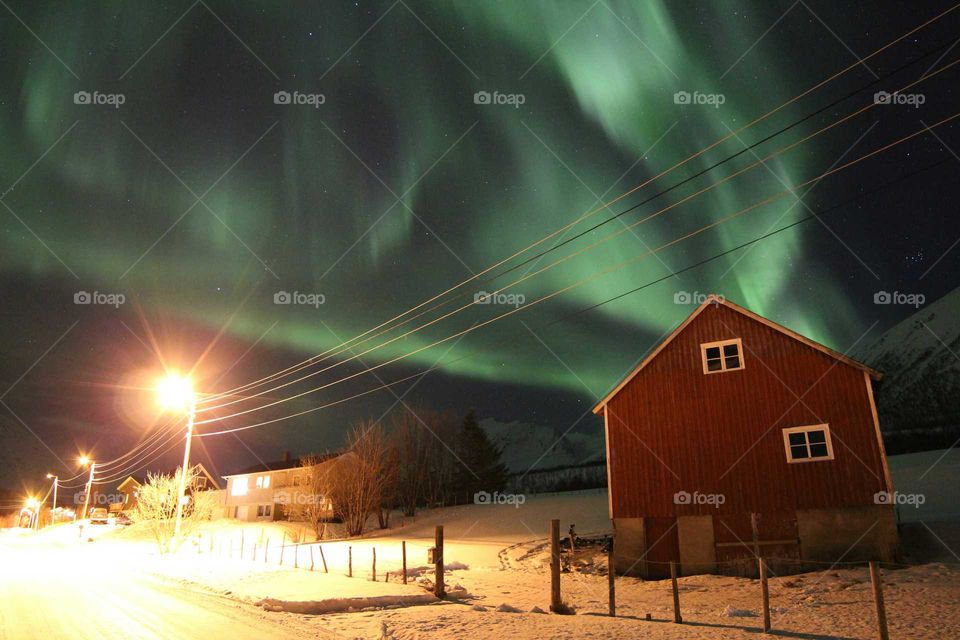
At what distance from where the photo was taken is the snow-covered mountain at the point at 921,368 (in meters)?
78.7

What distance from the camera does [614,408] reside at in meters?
26.8

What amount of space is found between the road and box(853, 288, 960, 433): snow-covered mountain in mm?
22757

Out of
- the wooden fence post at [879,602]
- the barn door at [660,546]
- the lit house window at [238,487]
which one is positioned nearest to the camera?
the wooden fence post at [879,602]

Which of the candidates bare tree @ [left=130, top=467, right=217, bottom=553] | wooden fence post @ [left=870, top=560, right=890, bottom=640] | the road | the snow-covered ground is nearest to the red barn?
the snow-covered ground

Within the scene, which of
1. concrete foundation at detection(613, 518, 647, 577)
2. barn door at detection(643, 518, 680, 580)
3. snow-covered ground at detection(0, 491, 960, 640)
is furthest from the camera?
concrete foundation at detection(613, 518, 647, 577)

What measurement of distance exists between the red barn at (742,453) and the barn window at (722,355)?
0.15ft

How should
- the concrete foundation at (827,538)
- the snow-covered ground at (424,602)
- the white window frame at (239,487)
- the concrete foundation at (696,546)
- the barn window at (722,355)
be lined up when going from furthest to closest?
the white window frame at (239,487)
the barn window at (722,355)
the concrete foundation at (696,546)
the concrete foundation at (827,538)
the snow-covered ground at (424,602)

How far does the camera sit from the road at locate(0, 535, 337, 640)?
10.6 metres

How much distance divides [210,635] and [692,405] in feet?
66.0

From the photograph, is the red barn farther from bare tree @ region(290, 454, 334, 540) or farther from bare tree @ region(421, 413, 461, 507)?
bare tree @ region(421, 413, 461, 507)

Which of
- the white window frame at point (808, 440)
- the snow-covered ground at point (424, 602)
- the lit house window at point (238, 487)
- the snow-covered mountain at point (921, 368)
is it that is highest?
the snow-covered mountain at point (921, 368)

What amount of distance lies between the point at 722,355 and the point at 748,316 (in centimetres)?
195

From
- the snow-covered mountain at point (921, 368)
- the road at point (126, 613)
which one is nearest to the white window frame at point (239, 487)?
the road at point (126, 613)

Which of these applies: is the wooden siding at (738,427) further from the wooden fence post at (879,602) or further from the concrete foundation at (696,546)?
the wooden fence post at (879,602)
